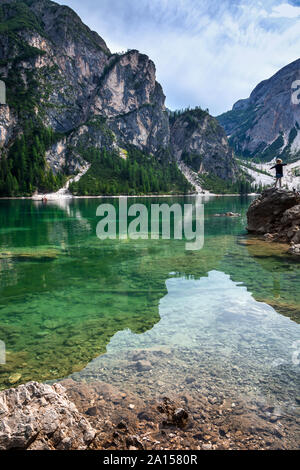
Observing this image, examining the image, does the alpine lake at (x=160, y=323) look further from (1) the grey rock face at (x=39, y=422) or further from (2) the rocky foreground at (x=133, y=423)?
(1) the grey rock face at (x=39, y=422)

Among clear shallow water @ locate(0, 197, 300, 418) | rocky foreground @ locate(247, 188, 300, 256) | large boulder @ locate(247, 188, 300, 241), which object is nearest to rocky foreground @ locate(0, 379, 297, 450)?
clear shallow water @ locate(0, 197, 300, 418)

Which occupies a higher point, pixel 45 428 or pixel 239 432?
pixel 45 428

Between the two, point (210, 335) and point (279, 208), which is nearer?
point (210, 335)

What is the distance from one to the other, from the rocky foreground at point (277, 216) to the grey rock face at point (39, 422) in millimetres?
27598

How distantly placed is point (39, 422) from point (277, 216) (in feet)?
116

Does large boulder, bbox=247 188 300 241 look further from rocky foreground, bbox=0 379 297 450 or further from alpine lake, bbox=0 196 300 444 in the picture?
rocky foreground, bbox=0 379 297 450

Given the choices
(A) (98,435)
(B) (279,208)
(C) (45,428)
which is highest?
(B) (279,208)

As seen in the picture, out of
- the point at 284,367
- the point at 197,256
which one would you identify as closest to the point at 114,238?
the point at 197,256

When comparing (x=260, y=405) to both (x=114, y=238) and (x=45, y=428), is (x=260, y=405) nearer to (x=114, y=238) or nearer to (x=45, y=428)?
(x=45, y=428)

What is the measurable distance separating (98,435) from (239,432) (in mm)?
3102

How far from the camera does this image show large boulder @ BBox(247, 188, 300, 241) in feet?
106

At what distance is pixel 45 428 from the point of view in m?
5.99

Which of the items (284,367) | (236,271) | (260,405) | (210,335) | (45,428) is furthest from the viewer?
(236,271)
